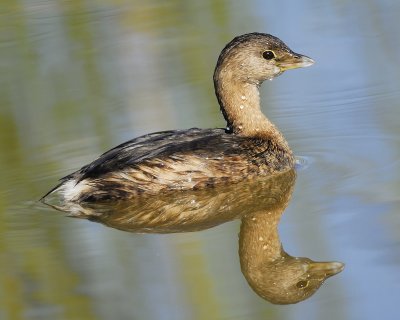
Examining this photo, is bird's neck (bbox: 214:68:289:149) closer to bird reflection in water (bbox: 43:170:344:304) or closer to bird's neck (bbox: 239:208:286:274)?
bird reflection in water (bbox: 43:170:344:304)

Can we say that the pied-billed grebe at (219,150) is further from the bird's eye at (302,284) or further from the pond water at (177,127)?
the bird's eye at (302,284)

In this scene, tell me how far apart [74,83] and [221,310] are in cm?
476

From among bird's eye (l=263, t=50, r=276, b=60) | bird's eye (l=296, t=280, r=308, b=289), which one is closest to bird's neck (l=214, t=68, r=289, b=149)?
bird's eye (l=263, t=50, r=276, b=60)

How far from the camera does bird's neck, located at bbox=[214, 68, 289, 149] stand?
29.8 feet

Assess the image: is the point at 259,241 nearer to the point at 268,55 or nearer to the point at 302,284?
the point at 302,284

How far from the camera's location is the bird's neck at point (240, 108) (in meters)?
9.08

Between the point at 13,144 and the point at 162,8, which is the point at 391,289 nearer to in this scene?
the point at 13,144

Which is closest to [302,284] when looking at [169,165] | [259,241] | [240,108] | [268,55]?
[259,241]

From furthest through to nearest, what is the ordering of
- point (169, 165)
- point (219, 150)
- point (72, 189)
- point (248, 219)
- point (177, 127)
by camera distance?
point (177, 127), point (219, 150), point (169, 165), point (72, 189), point (248, 219)

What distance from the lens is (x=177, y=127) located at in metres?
9.52

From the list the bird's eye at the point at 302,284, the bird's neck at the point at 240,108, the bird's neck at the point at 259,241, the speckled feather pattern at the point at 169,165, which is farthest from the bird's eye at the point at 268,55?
the bird's eye at the point at 302,284

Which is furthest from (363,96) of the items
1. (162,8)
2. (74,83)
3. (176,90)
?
(162,8)

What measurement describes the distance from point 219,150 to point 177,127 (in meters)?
1.01

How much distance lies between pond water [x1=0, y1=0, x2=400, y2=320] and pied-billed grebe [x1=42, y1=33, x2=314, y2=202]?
29cm
